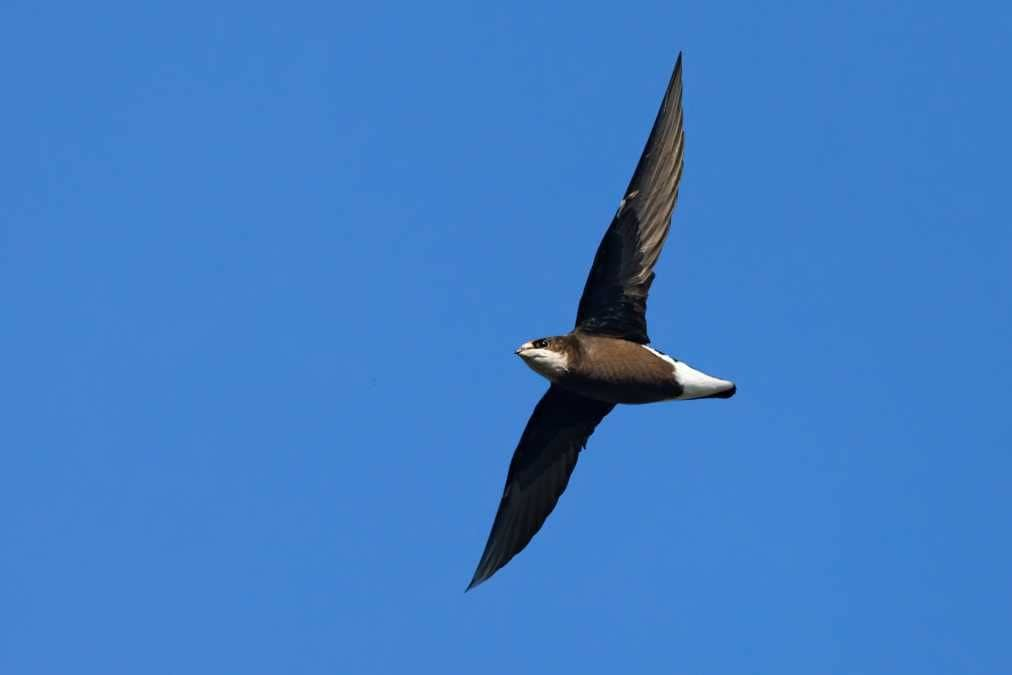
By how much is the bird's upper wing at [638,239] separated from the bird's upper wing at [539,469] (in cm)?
120

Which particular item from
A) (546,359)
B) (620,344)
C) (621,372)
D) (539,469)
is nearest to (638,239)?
(620,344)

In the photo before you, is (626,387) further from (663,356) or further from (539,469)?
(539,469)

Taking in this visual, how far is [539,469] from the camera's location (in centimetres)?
2094

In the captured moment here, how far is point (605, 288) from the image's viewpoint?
19.6m

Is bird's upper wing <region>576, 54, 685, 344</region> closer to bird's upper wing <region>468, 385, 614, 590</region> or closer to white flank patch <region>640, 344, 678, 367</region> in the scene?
white flank patch <region>640, 344, 678, 367</region>

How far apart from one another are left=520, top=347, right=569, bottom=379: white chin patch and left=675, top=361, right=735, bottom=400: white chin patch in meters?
1.15

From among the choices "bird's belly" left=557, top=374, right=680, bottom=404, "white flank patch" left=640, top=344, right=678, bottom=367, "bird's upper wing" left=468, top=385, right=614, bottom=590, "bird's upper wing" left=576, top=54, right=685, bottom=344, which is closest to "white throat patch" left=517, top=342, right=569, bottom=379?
"bird's belly" left=557, top=374, right=680, bottom=404

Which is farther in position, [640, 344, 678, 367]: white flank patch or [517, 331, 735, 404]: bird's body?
[640, 344, 678, 367]: white flank patch

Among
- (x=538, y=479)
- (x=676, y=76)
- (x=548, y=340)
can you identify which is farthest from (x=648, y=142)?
(x=538, y=479)

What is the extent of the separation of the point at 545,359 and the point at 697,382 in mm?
1537

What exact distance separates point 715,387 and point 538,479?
2.54 metres

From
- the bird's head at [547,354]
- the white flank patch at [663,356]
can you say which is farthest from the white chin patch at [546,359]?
the white flank patch at [663,356]

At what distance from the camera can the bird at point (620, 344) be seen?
19.3m

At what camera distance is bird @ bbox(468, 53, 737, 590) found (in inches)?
759
